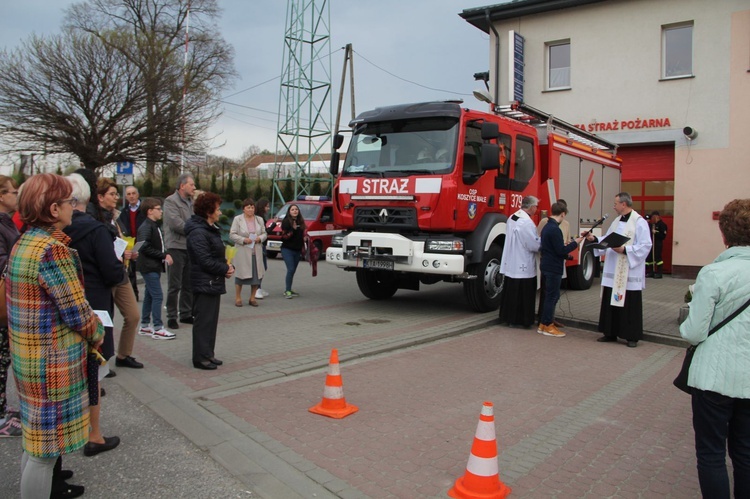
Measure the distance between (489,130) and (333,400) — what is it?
5348mm

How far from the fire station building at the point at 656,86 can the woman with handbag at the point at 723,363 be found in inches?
523

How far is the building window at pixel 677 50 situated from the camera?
50.2 feet

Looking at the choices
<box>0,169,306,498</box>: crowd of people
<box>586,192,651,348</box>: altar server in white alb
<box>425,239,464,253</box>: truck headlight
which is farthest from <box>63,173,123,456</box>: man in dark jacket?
<box>586,192,651,348</box>: altar server in white alb

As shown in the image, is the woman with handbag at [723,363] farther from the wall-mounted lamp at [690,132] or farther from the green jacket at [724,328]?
the wall-mounted lamp at [690,132]

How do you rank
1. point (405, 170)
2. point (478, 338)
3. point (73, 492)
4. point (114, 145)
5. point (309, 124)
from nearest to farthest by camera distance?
point (73, 492), point (478, 338), point (405, 170), point (114, 145), point (309, 124)

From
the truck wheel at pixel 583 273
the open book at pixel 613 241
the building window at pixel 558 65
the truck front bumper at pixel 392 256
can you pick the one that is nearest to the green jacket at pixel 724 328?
the open book at pixel 613 241

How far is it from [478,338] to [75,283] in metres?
5.86

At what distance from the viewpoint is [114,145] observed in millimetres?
21344

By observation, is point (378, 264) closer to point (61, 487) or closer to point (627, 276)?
point (627, 276)

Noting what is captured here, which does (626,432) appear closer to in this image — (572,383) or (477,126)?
(572,383)

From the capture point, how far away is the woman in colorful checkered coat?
3.04 m

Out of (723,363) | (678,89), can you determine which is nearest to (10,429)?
(723,363)

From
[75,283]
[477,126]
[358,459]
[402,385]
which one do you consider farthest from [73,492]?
[477,126]

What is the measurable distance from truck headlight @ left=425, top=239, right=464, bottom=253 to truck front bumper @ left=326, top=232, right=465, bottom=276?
0.21ft
